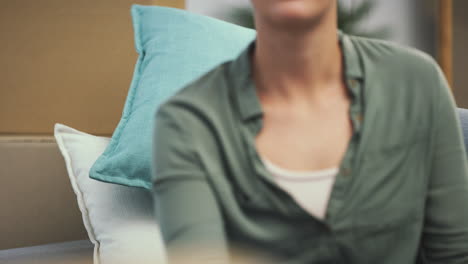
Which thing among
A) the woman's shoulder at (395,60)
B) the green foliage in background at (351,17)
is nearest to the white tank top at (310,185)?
the woman's shoulder at (395,60)

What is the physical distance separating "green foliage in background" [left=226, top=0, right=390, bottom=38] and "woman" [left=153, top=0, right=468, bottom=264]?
128 cm

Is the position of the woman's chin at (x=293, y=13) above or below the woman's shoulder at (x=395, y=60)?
above

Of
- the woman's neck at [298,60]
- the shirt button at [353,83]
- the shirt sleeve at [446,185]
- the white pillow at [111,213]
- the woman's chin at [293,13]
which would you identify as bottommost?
the white pillow at [111,213]

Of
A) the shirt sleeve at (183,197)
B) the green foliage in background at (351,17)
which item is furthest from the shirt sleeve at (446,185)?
the green foliage in background at (351,17)

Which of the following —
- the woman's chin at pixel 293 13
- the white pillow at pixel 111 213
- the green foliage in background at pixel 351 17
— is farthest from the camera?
the green foliage in background at pixel 351 17

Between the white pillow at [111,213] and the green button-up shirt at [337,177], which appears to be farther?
the white pillow at [111,213]

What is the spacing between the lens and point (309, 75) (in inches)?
18.7

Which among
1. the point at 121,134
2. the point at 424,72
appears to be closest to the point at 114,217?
the point at 121,134

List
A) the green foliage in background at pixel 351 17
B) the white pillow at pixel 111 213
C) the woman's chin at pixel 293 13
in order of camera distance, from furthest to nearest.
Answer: the green foliage in background at pixel 351 17 → the white pillow at pixel 111 213 → the woman's chin at pixel 293 13

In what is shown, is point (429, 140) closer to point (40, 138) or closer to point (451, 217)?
point (451, 217)

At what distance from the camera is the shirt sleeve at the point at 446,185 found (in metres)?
0.51

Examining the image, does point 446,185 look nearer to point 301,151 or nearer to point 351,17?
point 301,151

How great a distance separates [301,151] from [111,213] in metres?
0.54

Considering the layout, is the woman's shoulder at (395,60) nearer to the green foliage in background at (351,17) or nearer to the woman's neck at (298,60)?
the woman's neck at (298,60)
